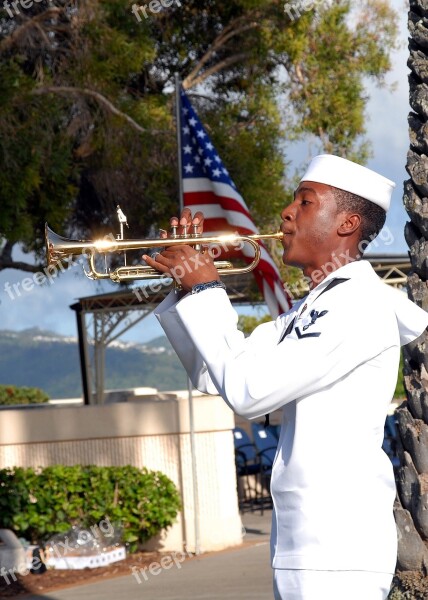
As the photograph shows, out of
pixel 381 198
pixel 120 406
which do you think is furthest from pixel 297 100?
pixel 381 198

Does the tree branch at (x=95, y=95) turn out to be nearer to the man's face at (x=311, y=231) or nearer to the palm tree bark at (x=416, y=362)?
the palm tree bark at (x=416, y=362)

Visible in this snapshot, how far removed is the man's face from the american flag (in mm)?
7450

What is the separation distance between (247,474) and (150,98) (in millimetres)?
5172

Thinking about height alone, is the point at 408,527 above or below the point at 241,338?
below

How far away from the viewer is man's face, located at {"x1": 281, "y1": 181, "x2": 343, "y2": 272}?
2.97 meters

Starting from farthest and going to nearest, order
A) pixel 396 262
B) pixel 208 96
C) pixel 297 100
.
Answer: pixel 396 262, pixel 297 100, pixel 208 96

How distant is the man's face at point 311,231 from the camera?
2967 millimetres

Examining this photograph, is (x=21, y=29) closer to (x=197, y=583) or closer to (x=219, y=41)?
(x=219, y=41)

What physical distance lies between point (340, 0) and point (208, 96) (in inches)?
130

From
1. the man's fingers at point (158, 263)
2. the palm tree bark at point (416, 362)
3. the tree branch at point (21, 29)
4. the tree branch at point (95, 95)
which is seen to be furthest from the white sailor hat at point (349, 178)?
the tree branch at point (21, 29)

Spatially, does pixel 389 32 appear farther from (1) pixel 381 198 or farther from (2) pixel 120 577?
(1) pixel 381 198

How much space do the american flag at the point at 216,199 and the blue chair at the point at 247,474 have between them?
3917 millimetres

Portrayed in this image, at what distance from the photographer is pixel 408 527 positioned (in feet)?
15.0

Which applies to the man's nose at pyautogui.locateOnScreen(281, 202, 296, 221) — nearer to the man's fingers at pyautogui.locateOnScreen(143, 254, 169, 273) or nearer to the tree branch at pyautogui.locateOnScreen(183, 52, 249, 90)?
the man's fingers at pyautogui.locateOnScreen(143, 254, 169, 273)
